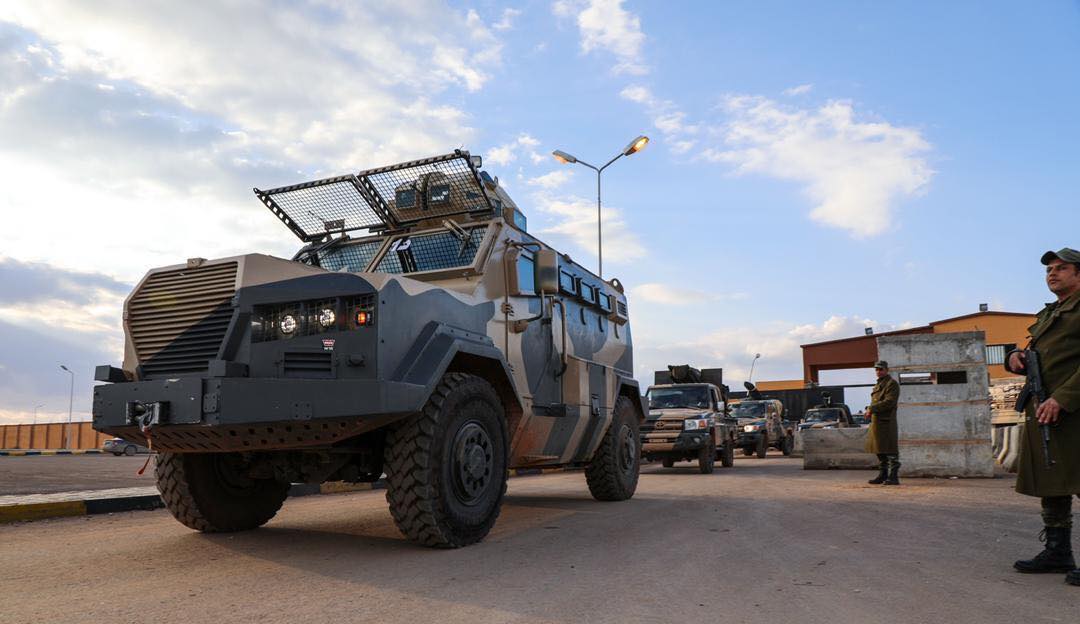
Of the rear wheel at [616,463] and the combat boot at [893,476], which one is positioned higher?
the rear wheel at [616,463]

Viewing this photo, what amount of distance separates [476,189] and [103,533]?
4347mm

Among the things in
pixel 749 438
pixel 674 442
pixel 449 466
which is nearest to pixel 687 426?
pixel 674 442

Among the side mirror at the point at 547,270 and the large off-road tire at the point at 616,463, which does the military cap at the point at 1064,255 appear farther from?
the large off-road tire at the point at 616,463

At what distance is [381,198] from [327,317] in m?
2.53

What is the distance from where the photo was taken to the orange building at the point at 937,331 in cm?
4172

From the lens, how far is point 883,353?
13.2 m

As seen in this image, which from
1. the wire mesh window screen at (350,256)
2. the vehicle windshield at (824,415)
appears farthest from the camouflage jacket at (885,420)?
the vehicle windshield at (824,415)

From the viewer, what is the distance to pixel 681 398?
15.9m

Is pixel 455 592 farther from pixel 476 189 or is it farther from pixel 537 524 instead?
A: pixel 476 189

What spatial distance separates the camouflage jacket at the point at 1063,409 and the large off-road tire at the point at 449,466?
335cm

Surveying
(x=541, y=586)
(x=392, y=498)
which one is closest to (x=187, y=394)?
(x=392, y=498)

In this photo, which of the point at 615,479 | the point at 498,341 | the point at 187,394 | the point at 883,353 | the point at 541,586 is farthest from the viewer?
the point at 883,353

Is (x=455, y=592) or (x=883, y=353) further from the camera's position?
(x=883, y=353)

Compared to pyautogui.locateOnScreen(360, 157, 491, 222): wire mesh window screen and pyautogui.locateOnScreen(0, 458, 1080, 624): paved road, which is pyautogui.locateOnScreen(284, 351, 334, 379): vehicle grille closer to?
pyautogui.locateOnScreen(0, 458, 1080, 624): paved road
